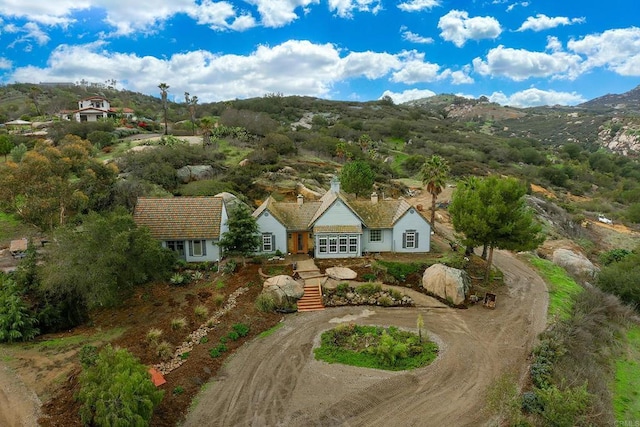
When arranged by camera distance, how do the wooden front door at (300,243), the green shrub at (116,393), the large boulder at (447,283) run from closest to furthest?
the green shrub at (116,393), the large boulder at (447,283), the wooden front door at (300,243)

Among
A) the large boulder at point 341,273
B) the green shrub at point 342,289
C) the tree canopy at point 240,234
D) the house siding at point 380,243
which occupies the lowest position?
the green shrub at point 342,289

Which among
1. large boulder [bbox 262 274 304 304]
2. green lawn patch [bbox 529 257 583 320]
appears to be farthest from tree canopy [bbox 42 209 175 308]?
green lawn patch [bbox 529 257 583 320]

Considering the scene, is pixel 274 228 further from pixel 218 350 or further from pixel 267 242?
pixel 218 350

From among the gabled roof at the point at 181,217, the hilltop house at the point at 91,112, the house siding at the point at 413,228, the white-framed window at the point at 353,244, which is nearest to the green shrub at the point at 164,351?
the gabled roof at the point at 181,217

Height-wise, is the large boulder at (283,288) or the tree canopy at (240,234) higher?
the tree canopy at (240,234)

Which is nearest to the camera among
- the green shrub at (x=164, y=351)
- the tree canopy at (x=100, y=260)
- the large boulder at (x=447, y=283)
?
the green shrub at (x=164, y=351)

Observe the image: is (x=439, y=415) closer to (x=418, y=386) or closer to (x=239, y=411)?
(x=418, y=386)

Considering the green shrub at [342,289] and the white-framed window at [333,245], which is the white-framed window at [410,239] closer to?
the white-framed window at [333,245]
